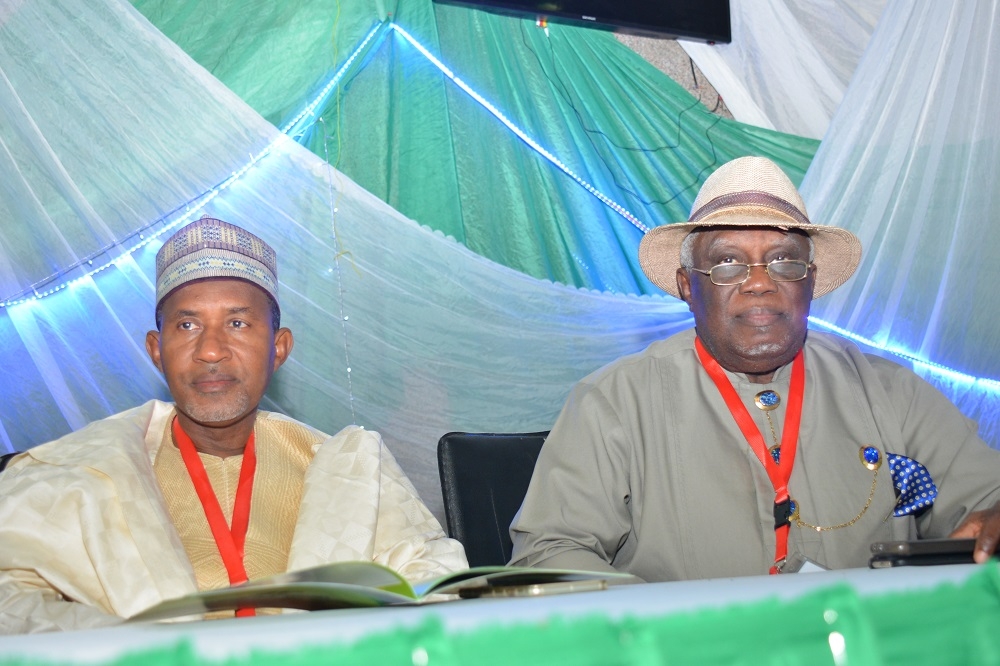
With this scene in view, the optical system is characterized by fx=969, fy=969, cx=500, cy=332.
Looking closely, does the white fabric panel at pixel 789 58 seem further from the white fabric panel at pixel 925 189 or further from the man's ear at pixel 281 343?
the man's ear at pixel 281 343

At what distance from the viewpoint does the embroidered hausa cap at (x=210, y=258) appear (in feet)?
8.10

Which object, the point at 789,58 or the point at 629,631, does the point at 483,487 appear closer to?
the point at 629,631

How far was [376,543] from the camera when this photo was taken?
90.4 inches

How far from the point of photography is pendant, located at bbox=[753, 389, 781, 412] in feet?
7.95

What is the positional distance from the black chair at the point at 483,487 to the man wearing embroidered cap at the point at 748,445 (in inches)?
8.7

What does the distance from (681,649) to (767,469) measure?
1568 mm

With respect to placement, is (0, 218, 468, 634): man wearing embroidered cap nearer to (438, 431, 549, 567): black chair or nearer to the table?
(438, 431, 549, 567): black chair

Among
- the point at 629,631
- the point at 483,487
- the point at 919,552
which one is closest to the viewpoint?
the point at 629,631

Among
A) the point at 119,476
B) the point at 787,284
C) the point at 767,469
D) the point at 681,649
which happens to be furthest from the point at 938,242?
the point at 681,649

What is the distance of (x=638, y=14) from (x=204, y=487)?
10.5 ft

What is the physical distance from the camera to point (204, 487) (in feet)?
7.77

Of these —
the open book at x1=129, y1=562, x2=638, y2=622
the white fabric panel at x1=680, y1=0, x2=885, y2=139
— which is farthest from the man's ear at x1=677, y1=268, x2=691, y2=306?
the white fabric panel at x1=680, y1=0, x2=885, y2=139

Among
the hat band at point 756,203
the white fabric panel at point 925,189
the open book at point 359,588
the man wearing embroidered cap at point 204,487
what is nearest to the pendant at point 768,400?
the hat band at point 756,203

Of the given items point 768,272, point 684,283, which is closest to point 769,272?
point 768,272
